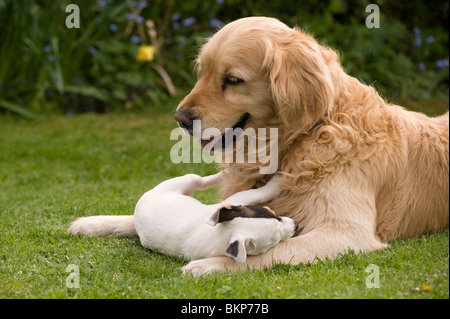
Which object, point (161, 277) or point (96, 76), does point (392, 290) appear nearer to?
point (161, 277)

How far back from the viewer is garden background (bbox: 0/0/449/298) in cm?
307

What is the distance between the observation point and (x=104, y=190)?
5352 millimetres

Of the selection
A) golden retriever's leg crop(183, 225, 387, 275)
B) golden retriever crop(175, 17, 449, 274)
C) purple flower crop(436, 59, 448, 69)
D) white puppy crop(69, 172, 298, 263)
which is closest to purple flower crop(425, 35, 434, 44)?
purple flower crop(436, 59, 448, 69)

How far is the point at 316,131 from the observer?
140 inches

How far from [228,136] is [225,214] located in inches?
28.2

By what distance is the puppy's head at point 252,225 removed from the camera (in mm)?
2988

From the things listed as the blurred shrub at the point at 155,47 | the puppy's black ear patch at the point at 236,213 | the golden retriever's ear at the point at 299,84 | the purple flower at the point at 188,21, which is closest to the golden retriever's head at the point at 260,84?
the golden retriever's ear at the point at 299,84

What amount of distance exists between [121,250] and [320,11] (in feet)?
21.5

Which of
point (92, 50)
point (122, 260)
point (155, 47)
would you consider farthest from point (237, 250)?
point (155, 47)

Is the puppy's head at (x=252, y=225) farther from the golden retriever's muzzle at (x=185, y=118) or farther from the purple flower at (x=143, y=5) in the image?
the purple flower at (x=143, y=5)

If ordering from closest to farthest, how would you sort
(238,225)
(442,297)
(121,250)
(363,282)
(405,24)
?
1. (442,297)
2. (363,282)
3. (238,225)
4. (121,250)
5. (405,24)

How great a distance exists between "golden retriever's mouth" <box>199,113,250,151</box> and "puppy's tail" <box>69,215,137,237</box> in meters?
0.72

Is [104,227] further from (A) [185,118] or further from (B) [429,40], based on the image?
(B) [429,40]
